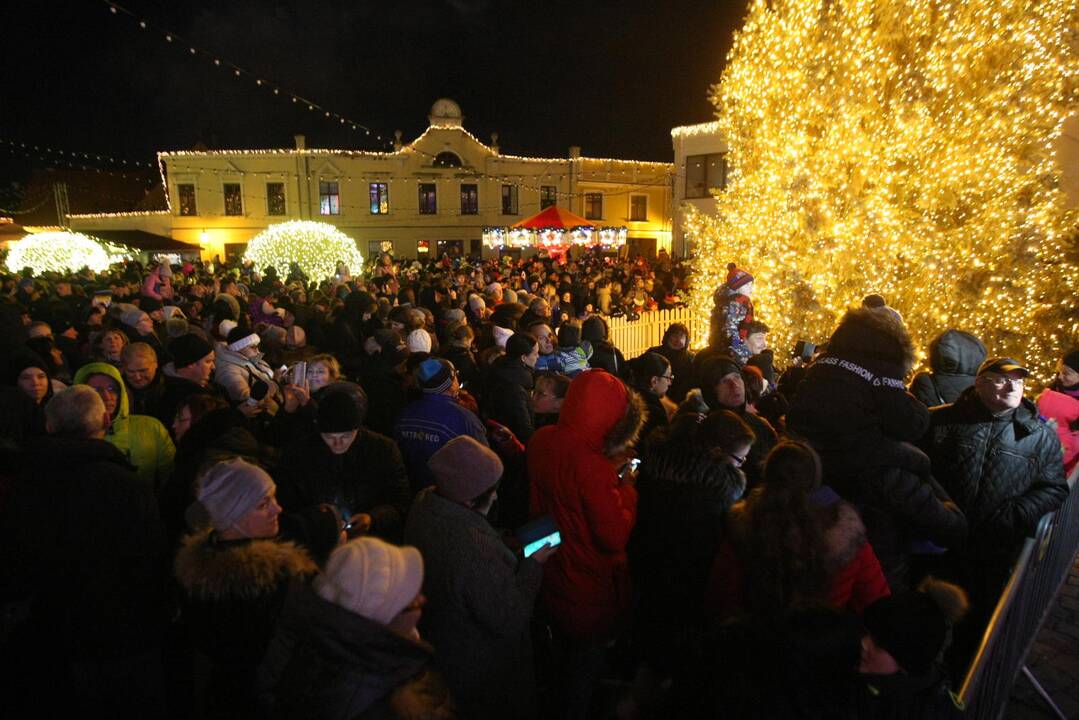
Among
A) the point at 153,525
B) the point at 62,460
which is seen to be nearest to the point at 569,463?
the point at 153,525

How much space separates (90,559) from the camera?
2.67 metres

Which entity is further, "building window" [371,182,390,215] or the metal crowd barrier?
"building window" [371,182,390,215]

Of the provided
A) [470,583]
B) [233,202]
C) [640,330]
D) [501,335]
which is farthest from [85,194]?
[470,583]

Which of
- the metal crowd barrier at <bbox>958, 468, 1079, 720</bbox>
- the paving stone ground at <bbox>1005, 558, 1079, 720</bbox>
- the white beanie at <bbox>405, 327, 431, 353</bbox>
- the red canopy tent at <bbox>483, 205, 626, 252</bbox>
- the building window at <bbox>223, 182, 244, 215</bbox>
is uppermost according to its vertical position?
the building window at <bbox>223, 182, 244, 215</bbox>

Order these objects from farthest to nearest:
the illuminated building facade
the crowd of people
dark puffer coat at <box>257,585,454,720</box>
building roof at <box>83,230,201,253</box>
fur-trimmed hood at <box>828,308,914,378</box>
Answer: the illuminated building facade < building roof at <box>83,230,201,253</box> < fur-trimmed hood at <box>828,308,914,378</box> < the crowd of people < dark puffer coat at <box>257,585,454,720</box>

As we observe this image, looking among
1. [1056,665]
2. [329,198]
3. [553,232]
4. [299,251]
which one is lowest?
[1056,665]

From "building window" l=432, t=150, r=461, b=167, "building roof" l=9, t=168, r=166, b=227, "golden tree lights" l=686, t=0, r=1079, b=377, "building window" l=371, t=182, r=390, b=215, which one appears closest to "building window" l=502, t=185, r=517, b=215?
"building window" l=432, t=150, r=461, b=167

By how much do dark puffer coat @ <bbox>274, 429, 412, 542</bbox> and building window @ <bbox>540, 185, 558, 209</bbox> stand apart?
37216 millimetres

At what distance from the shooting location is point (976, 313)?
791 cm

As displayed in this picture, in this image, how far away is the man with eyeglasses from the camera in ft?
10.9

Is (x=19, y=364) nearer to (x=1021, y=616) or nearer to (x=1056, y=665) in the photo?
(x=1021, y=616)

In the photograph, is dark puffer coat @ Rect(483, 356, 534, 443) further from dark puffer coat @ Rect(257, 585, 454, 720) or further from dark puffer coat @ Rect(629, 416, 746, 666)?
dark puffer coat @ Rect(257, 585, 454, 720)

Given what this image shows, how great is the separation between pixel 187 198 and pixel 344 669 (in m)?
42.2

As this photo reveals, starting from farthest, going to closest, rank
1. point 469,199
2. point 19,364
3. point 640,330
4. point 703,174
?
point 469,199
point 703,174
point 640,330
point 19,364
